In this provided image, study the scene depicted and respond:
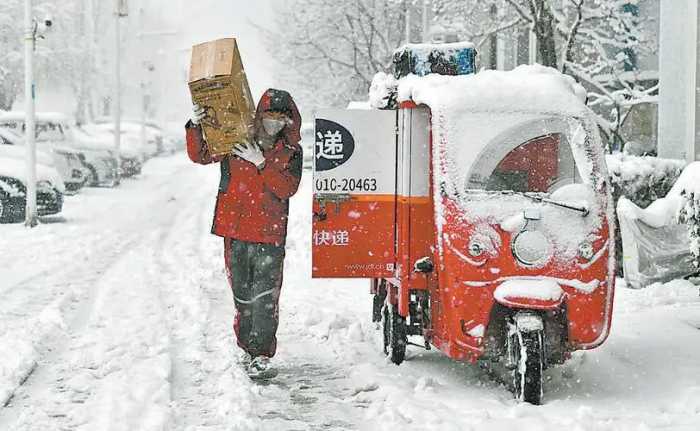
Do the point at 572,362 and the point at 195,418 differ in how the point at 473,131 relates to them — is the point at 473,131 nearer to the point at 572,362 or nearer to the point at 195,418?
the point at 572,362

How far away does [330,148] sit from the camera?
6926mm

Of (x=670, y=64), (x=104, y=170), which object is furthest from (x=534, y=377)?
(x=104, y=170)

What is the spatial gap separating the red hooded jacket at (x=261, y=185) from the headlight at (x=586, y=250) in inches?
75.4

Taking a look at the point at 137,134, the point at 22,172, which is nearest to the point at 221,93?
the point at 22,172

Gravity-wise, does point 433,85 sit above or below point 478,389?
above

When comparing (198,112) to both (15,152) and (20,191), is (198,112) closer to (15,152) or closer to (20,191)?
(20,191)

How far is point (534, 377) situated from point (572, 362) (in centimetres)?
132

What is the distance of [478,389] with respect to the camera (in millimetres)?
6570

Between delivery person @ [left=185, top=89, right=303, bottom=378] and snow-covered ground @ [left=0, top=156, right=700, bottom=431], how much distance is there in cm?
31

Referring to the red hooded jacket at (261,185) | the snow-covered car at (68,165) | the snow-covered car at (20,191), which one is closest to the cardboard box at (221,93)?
the red hooded jacket at (261,185)

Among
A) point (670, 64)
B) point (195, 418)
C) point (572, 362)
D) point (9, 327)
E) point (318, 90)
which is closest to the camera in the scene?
point (195, 418)

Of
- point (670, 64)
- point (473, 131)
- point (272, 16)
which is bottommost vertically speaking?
point (473, 131)

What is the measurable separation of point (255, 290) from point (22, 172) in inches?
525

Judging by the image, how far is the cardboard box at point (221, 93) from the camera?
6691mm
